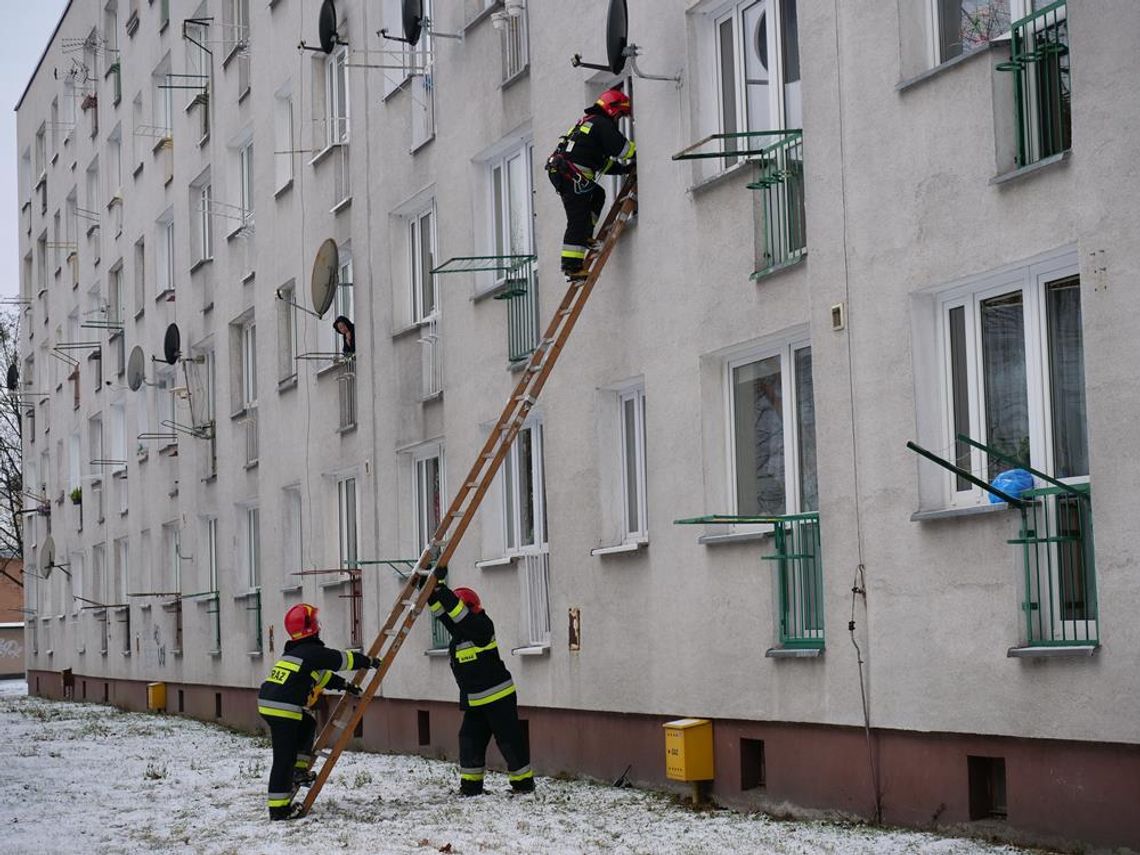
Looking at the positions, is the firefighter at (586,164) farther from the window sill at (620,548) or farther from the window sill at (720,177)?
the window sill at (620,548)

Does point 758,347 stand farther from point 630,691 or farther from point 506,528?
point 506,528

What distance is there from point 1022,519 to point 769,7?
181 inches

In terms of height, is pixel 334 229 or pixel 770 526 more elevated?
pixel 334 229

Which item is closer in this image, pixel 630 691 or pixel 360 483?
pixel 630 691

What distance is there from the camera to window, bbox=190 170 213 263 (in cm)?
2842

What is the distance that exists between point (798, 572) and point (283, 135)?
14.2 meters

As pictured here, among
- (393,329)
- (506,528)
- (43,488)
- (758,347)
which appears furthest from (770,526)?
(43,488)

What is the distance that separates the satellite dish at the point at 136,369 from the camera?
31.5 metres

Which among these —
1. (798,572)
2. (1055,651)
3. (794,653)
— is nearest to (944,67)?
(1055,651)

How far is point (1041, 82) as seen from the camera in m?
9.95

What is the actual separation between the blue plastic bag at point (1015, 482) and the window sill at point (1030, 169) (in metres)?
1.58

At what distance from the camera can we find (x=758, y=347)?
41.6 feet

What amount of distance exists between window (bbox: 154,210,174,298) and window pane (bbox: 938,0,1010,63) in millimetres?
21739

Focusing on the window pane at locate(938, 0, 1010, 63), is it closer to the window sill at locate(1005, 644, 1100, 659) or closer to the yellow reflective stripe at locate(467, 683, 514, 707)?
the window sill at locate(1005, 644, 1100, 659)
